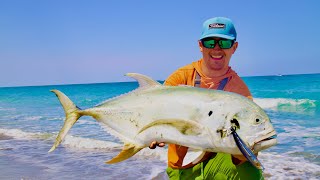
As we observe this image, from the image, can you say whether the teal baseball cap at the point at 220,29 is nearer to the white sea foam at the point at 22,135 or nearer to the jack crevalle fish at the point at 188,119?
the jack crevalle fish at the point at 188,119

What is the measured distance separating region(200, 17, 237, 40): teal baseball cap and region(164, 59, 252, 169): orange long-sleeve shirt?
314 mm

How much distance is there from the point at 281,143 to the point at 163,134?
29.6 feet

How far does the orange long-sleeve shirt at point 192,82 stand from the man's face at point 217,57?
0.29 ft

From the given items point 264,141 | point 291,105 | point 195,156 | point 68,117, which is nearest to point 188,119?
point 195,156

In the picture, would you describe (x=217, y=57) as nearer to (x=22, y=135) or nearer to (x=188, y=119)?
(x=188, y=119)

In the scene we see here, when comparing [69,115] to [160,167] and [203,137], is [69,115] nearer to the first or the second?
[203,137]

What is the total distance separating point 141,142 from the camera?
3.01m

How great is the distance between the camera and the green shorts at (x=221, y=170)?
135 inches

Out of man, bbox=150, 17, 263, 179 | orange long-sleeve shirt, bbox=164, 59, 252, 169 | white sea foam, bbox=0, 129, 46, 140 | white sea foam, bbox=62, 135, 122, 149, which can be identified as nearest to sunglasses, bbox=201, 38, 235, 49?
man, bbox=150, 17, 263, 179

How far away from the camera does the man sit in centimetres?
338

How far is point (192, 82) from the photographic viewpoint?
350 centimetres

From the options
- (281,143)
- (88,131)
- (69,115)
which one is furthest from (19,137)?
(69,115)

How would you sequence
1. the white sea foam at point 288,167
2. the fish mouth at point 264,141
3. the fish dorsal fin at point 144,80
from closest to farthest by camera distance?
the fish mouth at point 264,141 → the fish dorsal fin at point 144,80 → the white sea foam at point 288,167

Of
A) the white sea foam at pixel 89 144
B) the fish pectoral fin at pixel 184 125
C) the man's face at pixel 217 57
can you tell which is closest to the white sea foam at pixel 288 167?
the white sea foam at pixel 89 144
